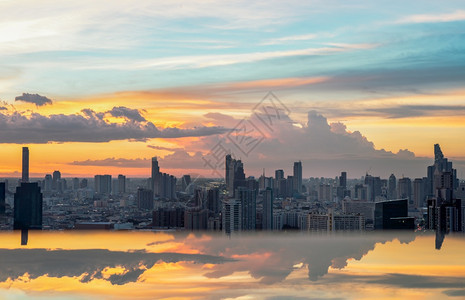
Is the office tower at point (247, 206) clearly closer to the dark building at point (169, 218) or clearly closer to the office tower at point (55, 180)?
the dark building at point (169, 218)

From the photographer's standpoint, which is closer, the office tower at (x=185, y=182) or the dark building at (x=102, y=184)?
the office tower at (x=185, y=182)

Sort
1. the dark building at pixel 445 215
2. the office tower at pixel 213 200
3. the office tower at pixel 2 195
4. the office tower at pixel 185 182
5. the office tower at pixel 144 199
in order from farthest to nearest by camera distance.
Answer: the office tower at pixel 185 182 < the office tower at pixel 144 199 < the office tower at pixel 213 200 < the office tower at pixel 2 195 < the dark building at pixel 445 215

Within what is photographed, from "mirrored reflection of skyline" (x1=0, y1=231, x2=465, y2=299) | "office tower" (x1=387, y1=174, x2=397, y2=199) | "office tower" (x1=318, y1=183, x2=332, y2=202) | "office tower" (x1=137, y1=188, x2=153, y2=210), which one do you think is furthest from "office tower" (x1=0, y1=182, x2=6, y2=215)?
"office tower" (x1=387, y1=174, x2=397, y2=199)

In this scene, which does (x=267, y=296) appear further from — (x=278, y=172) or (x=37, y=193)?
(x=278, y=172)

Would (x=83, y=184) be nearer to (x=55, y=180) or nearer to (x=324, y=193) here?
(x=55, y=180)

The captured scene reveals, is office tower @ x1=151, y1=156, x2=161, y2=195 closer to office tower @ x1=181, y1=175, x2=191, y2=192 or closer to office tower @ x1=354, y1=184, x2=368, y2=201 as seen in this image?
office tower @ x1=181, y1=175, x2=191, y2=192

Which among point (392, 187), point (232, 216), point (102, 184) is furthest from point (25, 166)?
point (392, 187)

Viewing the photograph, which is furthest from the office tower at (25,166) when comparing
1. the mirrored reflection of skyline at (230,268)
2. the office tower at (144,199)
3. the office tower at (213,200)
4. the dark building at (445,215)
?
the dark building at (445,215)
